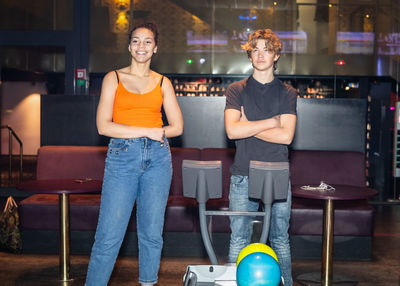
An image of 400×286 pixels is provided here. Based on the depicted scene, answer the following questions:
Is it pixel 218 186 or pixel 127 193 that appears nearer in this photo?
pixel 218 186

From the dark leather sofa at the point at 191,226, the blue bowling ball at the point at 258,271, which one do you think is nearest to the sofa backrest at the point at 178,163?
the dark leather sofa at the point at 191,226

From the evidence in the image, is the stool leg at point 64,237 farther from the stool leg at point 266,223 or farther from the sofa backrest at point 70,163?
the stool leg at point 266,223

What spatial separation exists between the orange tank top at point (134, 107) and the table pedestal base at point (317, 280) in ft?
5.83

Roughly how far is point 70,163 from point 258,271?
121 inches

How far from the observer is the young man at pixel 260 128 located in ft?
8.30

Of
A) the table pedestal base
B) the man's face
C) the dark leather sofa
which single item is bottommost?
the table pedestal base

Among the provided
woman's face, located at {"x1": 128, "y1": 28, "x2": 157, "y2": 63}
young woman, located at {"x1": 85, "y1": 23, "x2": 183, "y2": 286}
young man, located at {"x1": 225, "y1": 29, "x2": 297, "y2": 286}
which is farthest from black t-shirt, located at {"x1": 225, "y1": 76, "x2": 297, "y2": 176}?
woman's face, located at {"x1": 128, "y1": 28, "x2": 157, "y2": 63}

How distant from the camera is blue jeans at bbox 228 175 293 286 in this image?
253 cm

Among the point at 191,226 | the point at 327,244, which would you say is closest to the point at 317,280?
the point at 327,244

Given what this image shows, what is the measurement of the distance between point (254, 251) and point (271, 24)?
5649mm

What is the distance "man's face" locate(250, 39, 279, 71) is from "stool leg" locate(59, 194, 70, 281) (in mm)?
1717

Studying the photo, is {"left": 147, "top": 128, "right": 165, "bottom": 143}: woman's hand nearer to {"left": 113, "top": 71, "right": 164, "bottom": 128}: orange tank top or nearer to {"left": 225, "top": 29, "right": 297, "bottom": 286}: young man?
{"left": 113, "top": 71, "right": 164, "bottom": 128}: orange tank top

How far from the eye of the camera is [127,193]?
254 cm

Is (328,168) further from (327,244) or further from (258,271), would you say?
(258,271)
